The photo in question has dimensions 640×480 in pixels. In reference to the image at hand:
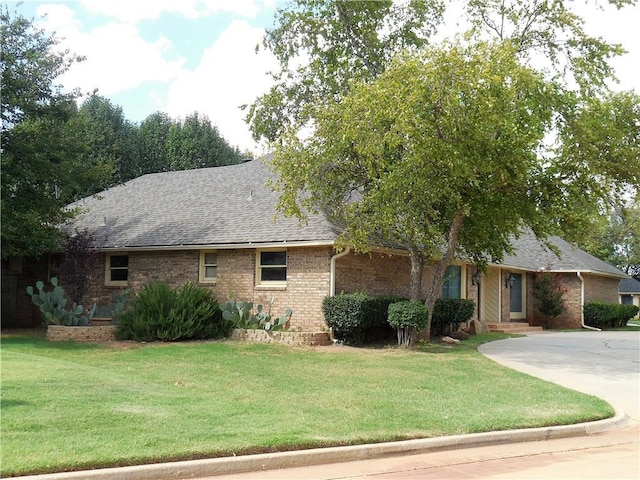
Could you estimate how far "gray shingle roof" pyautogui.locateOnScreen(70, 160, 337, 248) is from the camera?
65.7 feet

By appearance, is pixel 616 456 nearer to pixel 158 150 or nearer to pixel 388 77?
pixel 388 77

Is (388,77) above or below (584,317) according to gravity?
above

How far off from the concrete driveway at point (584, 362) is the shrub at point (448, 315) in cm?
135

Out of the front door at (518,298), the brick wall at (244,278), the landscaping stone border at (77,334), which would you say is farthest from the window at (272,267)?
the front door at (518,298)

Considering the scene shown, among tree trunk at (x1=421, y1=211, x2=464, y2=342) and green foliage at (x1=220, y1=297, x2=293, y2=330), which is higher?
tree trunk at (x1=421, y1=211, x2=464, y2=342)

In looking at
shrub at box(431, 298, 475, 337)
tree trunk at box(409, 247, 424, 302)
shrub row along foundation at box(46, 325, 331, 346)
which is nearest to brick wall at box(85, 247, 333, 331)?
shrub row along foundation at box(46, 325, 331, 346)

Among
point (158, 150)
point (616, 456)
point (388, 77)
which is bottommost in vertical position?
point (616, 456)

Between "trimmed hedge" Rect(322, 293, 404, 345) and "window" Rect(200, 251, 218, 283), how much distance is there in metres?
4.62

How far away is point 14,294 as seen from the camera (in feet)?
81.0

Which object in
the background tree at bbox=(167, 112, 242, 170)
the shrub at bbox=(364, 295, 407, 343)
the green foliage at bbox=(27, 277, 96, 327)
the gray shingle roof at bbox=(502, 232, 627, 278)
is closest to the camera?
the shrub at bbox=(364, 295, 407, 343)

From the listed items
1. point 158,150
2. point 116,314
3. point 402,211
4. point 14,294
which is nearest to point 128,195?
point 14,294

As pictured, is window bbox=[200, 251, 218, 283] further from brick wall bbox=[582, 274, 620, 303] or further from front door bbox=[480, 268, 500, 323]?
brick wall bbox=[582, 274, 620, 303]

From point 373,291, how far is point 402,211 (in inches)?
173

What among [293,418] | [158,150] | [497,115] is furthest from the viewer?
[158,150]
